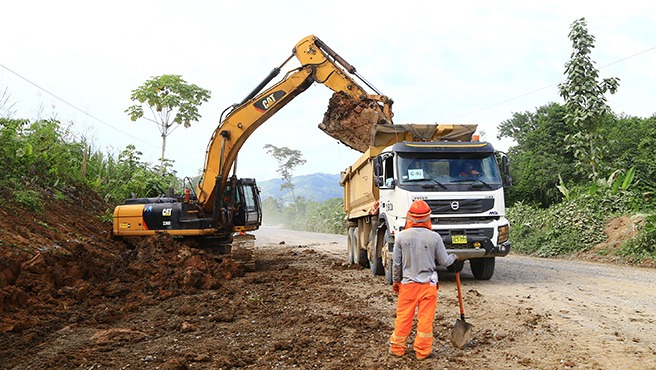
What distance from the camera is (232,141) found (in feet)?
45.6

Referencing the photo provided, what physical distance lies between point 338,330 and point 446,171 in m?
4.76

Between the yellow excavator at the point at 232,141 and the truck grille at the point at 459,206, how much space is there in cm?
322

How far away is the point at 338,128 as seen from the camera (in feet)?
43.7

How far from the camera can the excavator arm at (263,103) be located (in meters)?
13.3

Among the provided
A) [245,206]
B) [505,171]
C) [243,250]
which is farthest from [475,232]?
[245,206]

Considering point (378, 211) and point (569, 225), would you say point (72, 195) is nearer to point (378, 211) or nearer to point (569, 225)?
point (378, 211)

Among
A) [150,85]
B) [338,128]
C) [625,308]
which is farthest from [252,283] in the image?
[150,85]

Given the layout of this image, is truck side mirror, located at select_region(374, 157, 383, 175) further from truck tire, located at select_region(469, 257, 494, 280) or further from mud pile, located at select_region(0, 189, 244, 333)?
mud pile, located at select_region(0, 189, 244, 333)

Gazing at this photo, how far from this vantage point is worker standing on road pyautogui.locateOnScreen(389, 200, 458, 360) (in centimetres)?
588

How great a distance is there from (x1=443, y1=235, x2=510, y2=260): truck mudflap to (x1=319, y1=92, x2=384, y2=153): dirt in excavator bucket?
362 cm

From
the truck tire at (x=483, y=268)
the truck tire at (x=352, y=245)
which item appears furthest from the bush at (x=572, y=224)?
the truck tire at (x=483, y=268)

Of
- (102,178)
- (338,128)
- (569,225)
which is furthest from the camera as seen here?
(102,178)

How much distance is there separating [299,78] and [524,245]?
35.4 feet

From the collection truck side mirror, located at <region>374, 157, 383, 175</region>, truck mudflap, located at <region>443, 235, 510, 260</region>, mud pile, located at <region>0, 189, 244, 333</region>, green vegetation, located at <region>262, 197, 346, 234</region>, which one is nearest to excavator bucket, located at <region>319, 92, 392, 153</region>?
truck side mirror, located at <region>374, 157, 383, 175</region>
